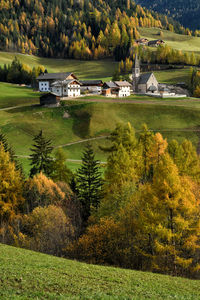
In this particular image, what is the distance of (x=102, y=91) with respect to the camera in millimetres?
122438

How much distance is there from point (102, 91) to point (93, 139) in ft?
138

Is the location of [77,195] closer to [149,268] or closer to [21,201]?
[21,201]

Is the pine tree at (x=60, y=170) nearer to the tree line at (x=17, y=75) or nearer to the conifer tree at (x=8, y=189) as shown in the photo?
the conifer tree at (x=8, y=189)

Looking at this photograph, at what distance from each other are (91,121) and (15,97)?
39423mm

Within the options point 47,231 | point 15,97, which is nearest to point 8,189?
point 47,231

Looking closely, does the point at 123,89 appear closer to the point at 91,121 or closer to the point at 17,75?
the point at 91,121

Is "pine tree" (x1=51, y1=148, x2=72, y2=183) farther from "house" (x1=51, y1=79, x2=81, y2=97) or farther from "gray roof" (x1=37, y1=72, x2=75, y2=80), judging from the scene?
"gray roof" (x1=37, y1=72, x2=75, y2=80)

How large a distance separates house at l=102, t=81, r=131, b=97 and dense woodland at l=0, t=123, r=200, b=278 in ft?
229

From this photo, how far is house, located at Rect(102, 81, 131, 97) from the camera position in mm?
121812

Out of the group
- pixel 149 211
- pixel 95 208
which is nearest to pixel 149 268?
pixel 149 211

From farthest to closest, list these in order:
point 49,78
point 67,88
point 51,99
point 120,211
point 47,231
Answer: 1. point 49,78
2. point 67,88
3. point 51,99
4. point 120,211
5. point 47,231

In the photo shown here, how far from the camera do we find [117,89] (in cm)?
12550

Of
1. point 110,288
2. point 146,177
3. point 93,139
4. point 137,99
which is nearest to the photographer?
point 110,288

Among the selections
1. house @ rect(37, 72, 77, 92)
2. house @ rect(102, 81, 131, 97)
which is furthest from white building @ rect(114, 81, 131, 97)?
house @ rect(37, 72, 77, 92)
